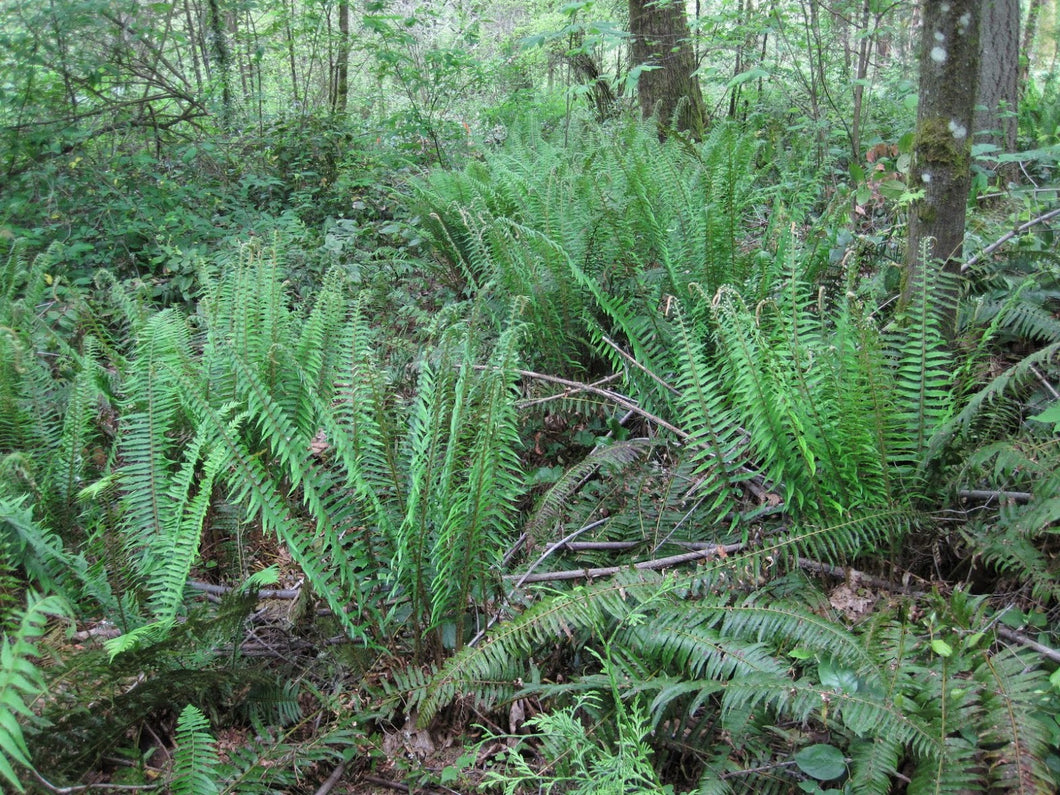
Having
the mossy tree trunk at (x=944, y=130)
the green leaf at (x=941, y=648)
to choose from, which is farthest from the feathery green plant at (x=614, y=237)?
the green leaf at (x=941, y=648)

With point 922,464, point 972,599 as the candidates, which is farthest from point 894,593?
point 922,464

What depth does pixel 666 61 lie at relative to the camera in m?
5.95

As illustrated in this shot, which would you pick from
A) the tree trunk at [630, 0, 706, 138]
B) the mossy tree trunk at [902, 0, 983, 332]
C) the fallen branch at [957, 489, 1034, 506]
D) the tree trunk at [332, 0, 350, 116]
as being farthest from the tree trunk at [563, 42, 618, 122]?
the fallen branch at [957, 489, 1034, 506]

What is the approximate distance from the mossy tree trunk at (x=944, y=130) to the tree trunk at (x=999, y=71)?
2.02m

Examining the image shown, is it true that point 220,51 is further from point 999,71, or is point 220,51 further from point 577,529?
point 577,529

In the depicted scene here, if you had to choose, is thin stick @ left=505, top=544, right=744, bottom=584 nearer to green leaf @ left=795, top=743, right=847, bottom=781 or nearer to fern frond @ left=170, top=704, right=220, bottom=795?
green leaf @ left=795, top=743, right=847, bottom=781

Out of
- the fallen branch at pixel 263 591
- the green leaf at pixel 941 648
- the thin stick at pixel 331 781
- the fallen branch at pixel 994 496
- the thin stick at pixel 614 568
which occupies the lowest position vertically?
the thin stick at pixel 331 781

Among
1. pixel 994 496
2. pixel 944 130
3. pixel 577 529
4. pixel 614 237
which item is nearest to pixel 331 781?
pixel 577 529

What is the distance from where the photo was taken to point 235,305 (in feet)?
9.27

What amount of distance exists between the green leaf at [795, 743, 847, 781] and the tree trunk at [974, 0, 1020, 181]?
367 centimetres

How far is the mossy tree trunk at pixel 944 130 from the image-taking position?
2.23m

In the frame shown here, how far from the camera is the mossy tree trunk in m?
2.23

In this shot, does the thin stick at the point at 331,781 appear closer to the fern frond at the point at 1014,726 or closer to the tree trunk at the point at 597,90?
the fern frond at the point at 1014,726

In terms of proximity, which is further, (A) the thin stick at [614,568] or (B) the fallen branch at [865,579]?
(A) the thin stick at [614,568]
